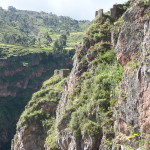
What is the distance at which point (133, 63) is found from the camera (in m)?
16.2

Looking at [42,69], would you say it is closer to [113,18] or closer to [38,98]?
[38,98]

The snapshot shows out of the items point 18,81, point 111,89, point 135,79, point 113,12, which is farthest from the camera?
point 18,81

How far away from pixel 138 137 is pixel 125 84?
3445 mm

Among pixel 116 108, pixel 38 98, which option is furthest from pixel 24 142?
pixel 116 108

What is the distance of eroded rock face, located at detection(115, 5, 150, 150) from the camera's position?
13.6 meters

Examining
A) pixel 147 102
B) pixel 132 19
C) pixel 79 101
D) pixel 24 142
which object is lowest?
pixel 24 142

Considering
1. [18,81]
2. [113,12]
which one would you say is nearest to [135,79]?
[113,12]

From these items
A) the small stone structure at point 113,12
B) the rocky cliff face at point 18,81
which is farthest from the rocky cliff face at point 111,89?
the rocky cliff face at point 18,81

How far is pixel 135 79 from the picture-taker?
1476cm

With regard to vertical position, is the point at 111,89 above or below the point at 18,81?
above

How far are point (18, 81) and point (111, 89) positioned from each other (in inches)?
2922

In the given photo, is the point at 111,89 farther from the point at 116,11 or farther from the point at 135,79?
the point at 116,11

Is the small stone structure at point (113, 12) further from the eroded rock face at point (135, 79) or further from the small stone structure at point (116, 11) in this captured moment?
the eroded rock face at point (135, 79)

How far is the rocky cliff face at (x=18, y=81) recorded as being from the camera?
80938 millimetres
